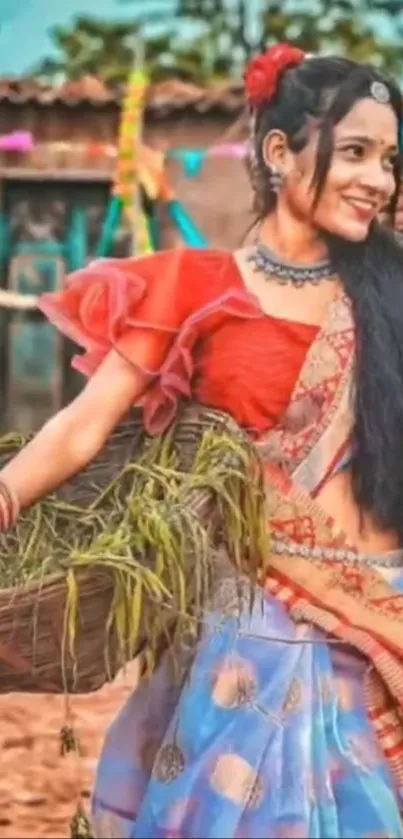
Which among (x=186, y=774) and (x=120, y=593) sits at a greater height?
(x=120, y=593)

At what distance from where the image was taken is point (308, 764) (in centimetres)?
165

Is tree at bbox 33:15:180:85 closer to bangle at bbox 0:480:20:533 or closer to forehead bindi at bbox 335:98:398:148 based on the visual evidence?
forehead bindi at bbox 335:98:398:148

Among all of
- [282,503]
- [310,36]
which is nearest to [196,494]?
[282,503]

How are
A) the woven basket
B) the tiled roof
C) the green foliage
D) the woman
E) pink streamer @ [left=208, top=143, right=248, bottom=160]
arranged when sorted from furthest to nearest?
pink streamer @ [left=208, top=143, right=248, bottom=160] < the tiled roof < the green foliage < the woman < the woven basket

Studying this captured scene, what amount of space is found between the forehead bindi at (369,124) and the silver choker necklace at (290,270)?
0.39ft

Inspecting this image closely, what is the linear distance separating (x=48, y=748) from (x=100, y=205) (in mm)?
1176

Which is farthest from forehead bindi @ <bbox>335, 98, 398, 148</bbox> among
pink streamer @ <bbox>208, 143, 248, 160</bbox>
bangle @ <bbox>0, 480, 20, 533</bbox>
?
pink streamer @ <bbox>208, 143, 248, 160</bbox>

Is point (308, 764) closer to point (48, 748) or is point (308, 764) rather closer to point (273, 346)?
point (273, 346)

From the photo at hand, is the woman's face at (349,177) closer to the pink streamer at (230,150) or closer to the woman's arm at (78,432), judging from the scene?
the woman's arm at (78,432)

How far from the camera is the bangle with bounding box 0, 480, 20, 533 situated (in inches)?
66.4

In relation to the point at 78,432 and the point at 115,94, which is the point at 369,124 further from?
the point at 115,94

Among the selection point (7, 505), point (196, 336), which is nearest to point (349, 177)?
point (196, 336)

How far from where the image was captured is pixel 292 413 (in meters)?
1.72

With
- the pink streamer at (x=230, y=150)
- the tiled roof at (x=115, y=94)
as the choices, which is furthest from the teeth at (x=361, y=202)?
the pink streamer at (x=230, y=150)
